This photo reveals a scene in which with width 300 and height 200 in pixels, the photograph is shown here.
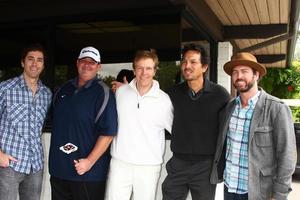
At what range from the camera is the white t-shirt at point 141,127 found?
10.1 feet

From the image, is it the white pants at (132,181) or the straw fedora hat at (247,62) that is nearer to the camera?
the straw fedora hat at (247,62)

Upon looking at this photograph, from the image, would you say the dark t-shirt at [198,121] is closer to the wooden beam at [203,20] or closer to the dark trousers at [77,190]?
the dark trousers at [77,190]

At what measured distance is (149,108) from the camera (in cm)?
311

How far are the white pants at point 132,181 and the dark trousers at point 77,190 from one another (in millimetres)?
92

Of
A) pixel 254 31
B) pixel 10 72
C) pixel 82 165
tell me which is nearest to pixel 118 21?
pixel 10 72

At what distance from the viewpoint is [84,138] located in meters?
3.06

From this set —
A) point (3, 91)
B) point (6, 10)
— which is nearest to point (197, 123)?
point (3, 91)

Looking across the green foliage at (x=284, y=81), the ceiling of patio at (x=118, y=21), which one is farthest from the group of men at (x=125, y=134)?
the green foliage at (x=284, y=81)

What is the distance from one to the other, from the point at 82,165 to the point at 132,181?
0.41 meters

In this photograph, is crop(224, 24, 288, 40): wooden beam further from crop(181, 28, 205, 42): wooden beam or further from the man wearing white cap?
the man wearing white cap

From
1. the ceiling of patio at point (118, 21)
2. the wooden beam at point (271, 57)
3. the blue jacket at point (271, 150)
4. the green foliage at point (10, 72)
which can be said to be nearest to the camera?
the blue jacket at point (271, 150)

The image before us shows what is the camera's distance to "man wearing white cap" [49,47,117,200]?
9.99ft

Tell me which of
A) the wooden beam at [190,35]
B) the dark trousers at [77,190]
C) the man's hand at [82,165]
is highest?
the wooden beam at [190,35]

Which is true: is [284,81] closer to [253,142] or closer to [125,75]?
[125,75]
